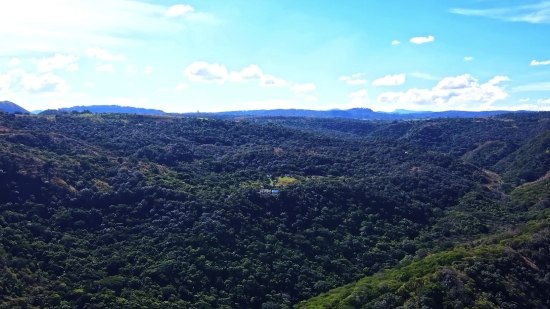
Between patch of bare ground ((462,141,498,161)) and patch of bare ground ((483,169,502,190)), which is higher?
patch of bare ground ((462,141,498,161))

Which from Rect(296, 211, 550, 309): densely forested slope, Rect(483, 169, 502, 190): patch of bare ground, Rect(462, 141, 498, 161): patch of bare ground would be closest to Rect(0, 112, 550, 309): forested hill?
Rect(483, 169, 502, 190): patch of bare ground

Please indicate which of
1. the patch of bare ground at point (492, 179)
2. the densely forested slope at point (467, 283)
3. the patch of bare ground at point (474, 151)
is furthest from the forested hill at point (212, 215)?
the patch of bare ground at point (474, 151)

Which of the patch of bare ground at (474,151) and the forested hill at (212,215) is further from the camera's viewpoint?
the patch of bare ground at (474,151)

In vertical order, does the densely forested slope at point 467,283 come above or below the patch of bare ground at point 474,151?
below

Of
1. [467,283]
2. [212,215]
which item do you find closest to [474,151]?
[212,215]

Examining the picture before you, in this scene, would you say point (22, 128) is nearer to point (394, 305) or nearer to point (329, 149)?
point (329, 149)

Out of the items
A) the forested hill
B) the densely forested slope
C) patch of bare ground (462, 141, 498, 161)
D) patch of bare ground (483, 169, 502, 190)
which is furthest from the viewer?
patch of bare ground (462, 141, 498, 161)

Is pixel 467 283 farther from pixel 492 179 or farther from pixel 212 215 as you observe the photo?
pixel 492 179

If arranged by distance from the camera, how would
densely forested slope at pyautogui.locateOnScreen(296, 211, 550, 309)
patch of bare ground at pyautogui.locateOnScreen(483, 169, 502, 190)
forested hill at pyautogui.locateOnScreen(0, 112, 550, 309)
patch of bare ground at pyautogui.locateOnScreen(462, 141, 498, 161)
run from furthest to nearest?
patch of bare ground at pyautogui.locateOnScreen(462, 141, 498, 161)
patch of bare ground at pyautogui.locateOnScreen(483, 169, 502, 190)
forested hill at pyautogui.locateOnScreen(0, 112, 550, 309)
densely forested slope at pyautogui.locateOnScreen(296, 211, 550, 309)

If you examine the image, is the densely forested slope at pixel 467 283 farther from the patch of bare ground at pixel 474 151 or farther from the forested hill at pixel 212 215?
the patch of bare ground at pixel 474 151

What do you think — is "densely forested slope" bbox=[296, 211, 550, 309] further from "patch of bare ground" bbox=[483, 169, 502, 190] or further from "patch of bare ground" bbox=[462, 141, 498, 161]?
"patch of bare ground" bbox=[462, 141, 498, 161]
